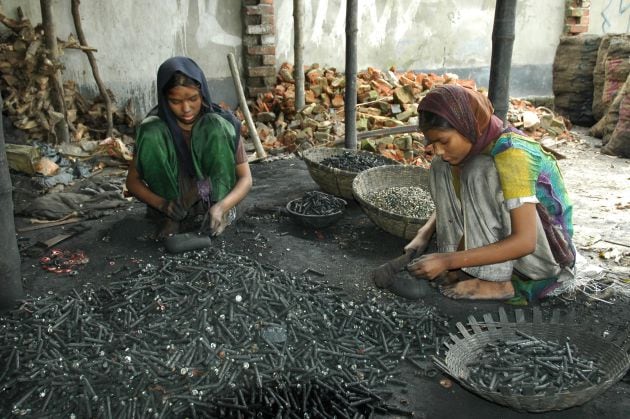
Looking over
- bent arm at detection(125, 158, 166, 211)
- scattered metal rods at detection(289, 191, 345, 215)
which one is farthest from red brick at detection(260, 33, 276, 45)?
bent arm at detection(125, 158, 166, 211)

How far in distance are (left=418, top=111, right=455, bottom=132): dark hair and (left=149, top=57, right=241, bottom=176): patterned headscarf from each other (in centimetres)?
179

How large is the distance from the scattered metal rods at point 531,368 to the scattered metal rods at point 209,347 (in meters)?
0.33

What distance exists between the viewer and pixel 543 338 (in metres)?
2.87

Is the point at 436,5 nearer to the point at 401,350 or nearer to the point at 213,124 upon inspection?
the point at 213,124

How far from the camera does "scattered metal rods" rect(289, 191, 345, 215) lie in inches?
185

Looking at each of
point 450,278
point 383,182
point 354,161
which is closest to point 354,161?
point 354,161

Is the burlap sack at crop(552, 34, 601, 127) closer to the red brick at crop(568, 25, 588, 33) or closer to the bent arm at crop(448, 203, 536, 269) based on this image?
the red brick at crop(568, 25, 588, 33)

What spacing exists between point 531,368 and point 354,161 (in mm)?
3218

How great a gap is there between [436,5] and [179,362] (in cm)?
892

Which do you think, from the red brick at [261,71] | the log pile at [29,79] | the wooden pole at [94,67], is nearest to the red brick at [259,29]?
the red brick at [261,71]

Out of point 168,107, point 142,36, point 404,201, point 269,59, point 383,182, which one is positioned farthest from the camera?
point 269,59

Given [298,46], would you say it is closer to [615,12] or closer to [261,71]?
[261,71]

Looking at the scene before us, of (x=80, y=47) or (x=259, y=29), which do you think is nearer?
(x=80, y=47)

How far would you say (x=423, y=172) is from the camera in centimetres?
493
